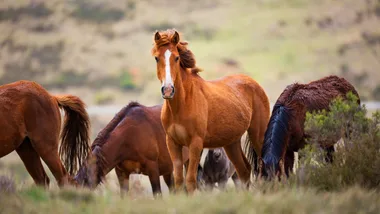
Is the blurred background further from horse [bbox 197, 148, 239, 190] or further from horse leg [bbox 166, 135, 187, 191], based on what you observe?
horse leg [bbox 166, 135, 187, 191]

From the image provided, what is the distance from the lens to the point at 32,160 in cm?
1033

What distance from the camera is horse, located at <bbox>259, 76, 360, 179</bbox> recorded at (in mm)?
9547

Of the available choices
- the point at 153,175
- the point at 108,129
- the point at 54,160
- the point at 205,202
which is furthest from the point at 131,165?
the point at 205,202

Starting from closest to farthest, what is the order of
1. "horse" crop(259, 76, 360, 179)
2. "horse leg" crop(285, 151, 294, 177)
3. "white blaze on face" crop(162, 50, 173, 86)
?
"white blaze on face" crop(162, 50, 173, 86) → "horse" crop(259, 76, 360, 179) → "horse leg" crop(285, 151, 294, 177)

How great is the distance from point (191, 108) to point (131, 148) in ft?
6.59

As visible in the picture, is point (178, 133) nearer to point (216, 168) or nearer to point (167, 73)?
point (167, 73)

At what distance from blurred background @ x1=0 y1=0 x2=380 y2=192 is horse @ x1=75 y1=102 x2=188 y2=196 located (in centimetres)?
2727

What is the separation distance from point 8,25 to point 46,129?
145ft

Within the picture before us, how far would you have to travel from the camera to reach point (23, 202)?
23.9 feet

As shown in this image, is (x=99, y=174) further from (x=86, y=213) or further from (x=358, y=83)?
(x=358, y=83)

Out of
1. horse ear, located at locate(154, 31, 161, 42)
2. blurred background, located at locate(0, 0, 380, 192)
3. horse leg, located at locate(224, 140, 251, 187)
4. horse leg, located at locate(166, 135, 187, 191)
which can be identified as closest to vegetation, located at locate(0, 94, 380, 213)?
horse leg, located at locate(166, 135, 187, 191)

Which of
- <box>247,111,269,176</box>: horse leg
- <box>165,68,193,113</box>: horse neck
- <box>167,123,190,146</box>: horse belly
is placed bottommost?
<box>247,111,269,176</box>: horse leg

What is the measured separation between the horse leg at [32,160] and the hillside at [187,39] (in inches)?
1070

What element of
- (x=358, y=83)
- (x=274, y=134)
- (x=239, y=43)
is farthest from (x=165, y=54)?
(x=239, y=43)
